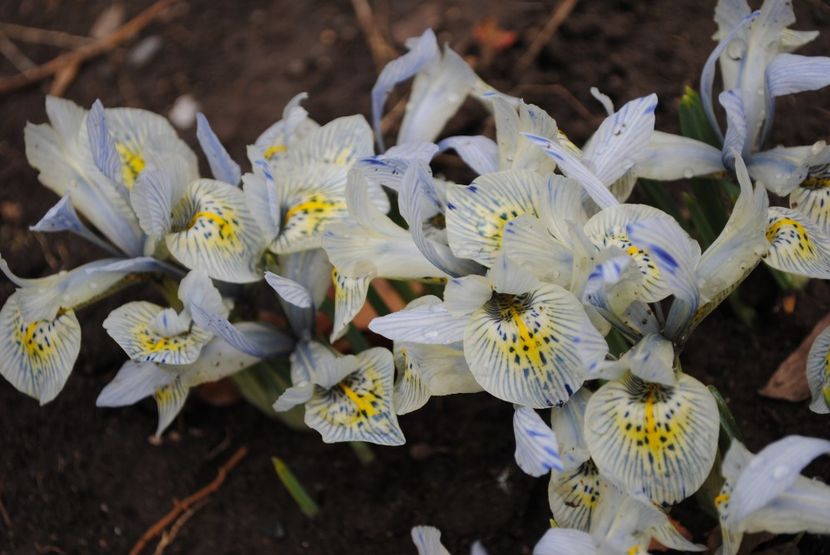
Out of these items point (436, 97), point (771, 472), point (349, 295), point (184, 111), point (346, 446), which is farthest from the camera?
point (184, 111)

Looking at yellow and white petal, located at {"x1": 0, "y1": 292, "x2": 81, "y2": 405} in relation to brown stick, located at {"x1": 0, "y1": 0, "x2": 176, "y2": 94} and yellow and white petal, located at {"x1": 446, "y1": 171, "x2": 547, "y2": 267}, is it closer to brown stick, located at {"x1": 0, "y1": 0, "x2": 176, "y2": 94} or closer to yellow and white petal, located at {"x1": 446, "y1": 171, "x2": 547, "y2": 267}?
yellow and white petal, located at {"x1": 446, "y1": 171, "x2": 547, "y2": 267}

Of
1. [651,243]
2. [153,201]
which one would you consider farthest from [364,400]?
[651,243]

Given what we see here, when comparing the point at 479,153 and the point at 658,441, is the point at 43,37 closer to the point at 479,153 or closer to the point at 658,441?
the point at 479,153

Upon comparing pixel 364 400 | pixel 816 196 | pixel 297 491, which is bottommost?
pixel 297 491

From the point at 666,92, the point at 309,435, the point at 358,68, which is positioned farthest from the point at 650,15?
the point at 309,435

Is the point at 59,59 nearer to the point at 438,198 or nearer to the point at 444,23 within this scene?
the point at 444,23

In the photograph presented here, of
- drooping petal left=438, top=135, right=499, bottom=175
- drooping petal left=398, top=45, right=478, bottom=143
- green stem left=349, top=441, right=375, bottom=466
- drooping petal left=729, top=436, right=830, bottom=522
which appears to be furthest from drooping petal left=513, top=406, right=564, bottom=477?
drooping petal left=398, top=45, right=478, bottom=143
